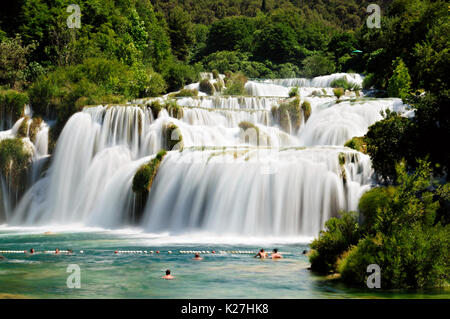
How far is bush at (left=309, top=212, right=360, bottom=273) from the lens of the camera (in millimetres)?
18406

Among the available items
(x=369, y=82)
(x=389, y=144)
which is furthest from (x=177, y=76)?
(x=389, y=144)

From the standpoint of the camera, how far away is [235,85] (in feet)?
196

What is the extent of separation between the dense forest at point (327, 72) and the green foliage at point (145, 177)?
36.8 ft

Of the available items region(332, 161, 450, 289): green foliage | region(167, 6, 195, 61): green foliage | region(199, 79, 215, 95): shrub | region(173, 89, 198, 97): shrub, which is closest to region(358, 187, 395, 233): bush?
region(332, 161, 450, 289): green foliage

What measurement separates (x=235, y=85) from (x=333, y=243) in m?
42.5

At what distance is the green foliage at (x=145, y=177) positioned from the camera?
Result: 32.4 meters

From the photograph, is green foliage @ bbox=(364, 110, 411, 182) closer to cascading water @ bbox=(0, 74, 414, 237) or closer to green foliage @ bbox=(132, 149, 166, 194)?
cascading water @ bbox=(0, 74, 414, 237)

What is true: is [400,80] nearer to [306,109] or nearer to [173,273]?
[306,109]

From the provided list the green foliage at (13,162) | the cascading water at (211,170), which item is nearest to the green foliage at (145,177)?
the cascading water at (211,170)

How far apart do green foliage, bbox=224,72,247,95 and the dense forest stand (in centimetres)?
386

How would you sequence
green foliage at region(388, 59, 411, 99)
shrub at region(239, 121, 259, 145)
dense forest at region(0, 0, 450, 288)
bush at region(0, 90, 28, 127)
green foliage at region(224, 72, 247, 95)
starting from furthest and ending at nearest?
green foliage at region(224, 72, 247, 95), green foliage at region(388, 59, 411, 99), bush at region(0, 90, 28, 127), shrub at region(239, 121, 259, 145), dense forest at region(0, 0, 450, 288)
